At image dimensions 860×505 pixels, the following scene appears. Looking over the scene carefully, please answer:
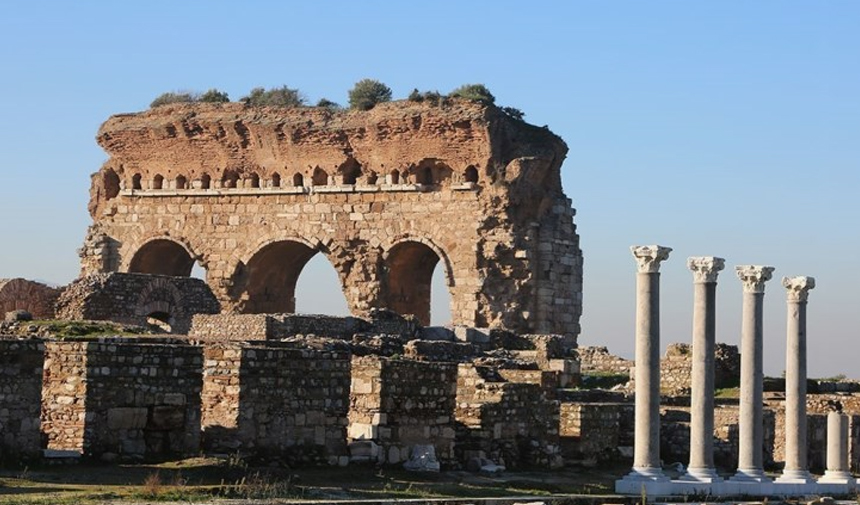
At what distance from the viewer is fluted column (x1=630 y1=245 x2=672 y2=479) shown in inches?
900

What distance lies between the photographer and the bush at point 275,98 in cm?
4638

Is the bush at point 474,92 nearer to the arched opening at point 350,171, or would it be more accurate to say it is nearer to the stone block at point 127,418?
the arched opening at point 350,171

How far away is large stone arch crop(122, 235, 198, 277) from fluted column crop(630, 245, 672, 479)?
2348 cm

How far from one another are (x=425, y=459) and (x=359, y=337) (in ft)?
31.3

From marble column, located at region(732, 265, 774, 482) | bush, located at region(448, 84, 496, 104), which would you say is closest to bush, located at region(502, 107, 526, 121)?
bush, located at region(448, 84, 496, 104)

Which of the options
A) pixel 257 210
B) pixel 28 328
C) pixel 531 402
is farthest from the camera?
pixel 257 210

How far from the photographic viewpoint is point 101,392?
18.6 meters

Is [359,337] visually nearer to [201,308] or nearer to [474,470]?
[201,308]

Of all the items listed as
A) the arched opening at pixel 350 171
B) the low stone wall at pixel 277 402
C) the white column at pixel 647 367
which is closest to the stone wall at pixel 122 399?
the low stone wall at pixel 277 402

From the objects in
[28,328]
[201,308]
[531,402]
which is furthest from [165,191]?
[531,402]

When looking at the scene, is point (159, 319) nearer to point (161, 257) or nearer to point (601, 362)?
point (601, 362)

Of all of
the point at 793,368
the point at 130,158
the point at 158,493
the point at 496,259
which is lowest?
the point at 158,493

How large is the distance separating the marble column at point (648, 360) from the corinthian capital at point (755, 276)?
1931 mm

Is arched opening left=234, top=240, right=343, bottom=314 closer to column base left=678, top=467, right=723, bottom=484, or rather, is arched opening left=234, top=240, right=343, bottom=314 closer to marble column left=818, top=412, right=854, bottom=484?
marble column left=818, top=412, right=854, bottom=484
